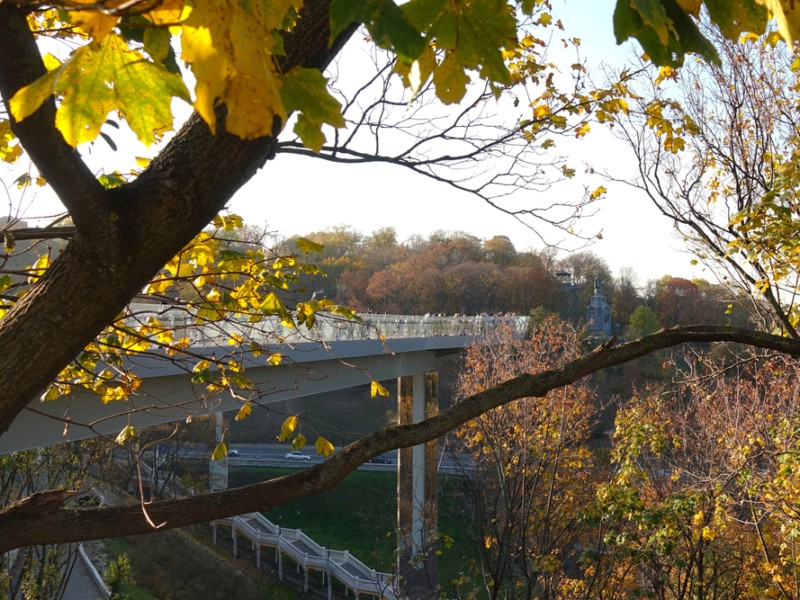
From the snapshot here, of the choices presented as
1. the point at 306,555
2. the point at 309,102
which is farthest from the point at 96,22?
the point at 306,555

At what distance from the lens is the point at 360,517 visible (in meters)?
25.9

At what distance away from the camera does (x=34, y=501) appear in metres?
1.91

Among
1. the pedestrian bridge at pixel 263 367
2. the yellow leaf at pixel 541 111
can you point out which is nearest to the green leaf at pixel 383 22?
the pedestrian bridge at pixel 263 367

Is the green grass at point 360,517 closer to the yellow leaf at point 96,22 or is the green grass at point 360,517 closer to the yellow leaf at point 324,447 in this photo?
the yellow leaf at point 324,447

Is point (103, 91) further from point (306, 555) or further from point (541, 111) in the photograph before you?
point (306, 555)

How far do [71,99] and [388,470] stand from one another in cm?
3427

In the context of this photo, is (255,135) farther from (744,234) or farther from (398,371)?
(398,371)

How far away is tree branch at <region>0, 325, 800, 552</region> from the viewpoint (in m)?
1.93

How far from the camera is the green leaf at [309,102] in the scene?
1.20 meters

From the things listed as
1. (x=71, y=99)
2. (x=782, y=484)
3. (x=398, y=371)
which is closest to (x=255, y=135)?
(x=71, y=99)

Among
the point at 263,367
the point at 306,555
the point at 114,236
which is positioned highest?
the point at 114,236

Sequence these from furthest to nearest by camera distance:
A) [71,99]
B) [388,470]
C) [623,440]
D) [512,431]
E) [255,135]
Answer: [388,470], [512,431], [623,440], [71,99], [255,135]

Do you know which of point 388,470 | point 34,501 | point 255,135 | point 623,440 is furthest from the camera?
point 388,470

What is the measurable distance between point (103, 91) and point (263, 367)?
1065 cm
